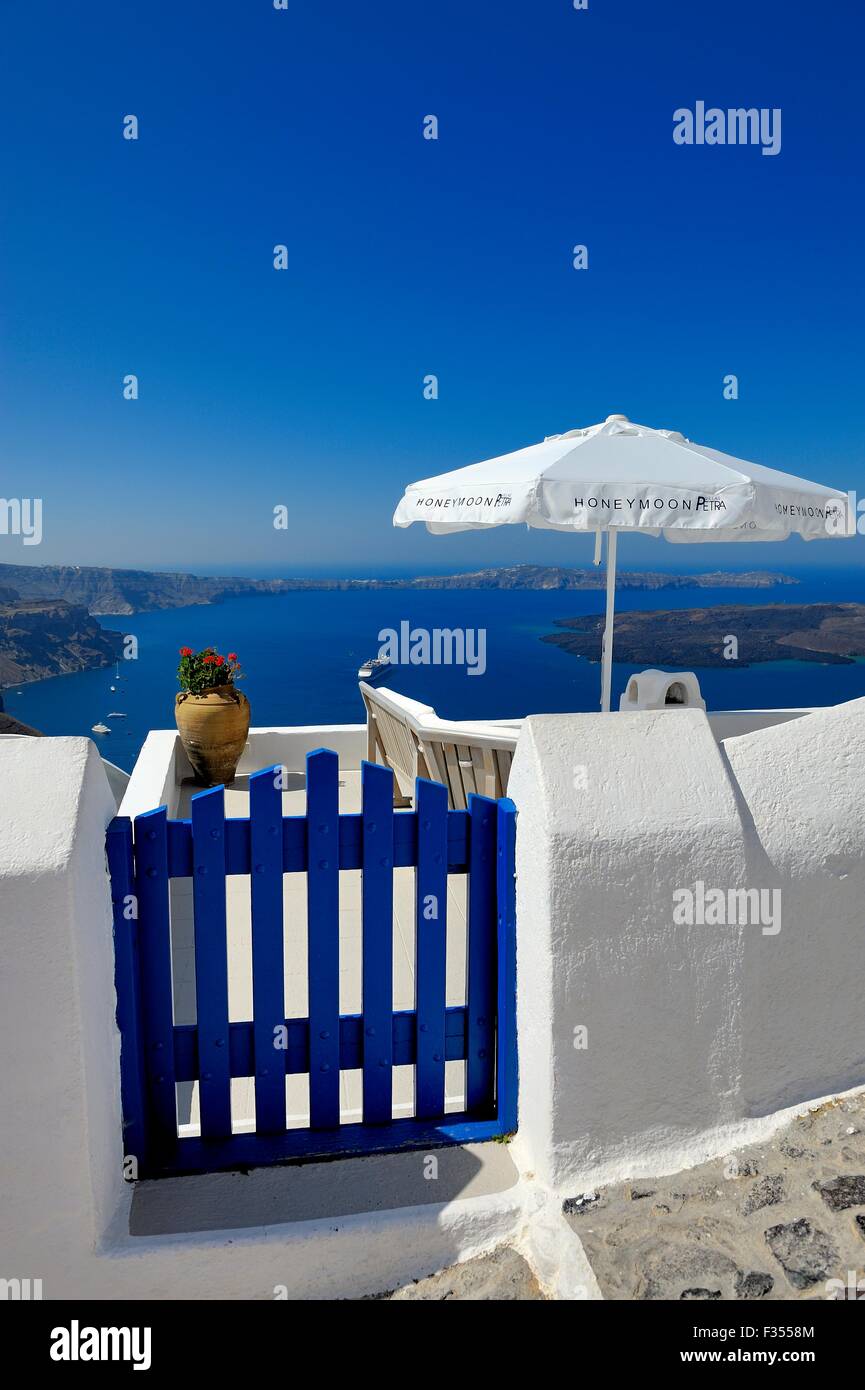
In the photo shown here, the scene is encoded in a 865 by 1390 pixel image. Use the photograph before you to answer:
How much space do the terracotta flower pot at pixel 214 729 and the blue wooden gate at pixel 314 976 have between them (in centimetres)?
480

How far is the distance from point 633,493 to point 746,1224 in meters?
3.81

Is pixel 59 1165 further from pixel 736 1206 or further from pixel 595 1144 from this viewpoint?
pixel 736 1206

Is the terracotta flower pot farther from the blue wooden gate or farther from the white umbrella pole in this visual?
the blue wooden gate

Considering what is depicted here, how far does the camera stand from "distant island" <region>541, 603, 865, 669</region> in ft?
51.2

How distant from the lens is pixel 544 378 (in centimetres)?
4241

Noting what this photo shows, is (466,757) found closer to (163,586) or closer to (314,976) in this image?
(314,976)

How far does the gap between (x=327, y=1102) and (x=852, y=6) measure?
17.6m

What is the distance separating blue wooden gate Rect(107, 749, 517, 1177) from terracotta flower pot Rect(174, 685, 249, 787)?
480 cm

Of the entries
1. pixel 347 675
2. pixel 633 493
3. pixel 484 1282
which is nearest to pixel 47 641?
pixel 347 675

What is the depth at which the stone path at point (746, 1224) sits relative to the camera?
74.4 inches

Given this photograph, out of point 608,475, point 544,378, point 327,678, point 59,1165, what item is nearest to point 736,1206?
point 59,1165

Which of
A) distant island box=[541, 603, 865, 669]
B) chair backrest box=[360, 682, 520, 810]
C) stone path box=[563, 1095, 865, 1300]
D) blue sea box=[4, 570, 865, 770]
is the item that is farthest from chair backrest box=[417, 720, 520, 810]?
distant island box=[541, 603, 865, 669]

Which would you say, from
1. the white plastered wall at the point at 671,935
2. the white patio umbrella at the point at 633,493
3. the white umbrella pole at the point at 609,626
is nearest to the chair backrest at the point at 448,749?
the white umbrella pole at the point at 609,626

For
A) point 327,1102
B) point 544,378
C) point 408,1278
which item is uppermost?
point 544,378
